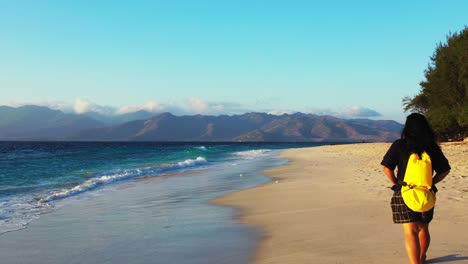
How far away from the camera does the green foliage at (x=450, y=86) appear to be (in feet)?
124

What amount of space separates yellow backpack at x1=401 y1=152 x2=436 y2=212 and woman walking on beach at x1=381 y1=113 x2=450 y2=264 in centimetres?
6

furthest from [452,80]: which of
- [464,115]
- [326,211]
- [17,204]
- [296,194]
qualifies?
[17,204]

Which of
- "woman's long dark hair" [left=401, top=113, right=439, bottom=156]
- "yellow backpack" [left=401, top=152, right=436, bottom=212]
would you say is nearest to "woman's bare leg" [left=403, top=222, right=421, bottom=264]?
"yellow backpack" [left=401, top=152, right=436, bottom=212]

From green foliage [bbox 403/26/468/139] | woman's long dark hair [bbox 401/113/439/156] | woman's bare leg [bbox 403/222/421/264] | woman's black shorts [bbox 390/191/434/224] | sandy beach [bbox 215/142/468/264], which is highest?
green foliage [bbox 403/26/468/139]

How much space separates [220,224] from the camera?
8.41 m

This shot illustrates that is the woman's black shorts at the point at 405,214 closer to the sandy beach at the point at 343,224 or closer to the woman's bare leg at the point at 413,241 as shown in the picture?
the woman's bare leg at the point at 413,241

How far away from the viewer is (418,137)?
4496 mm

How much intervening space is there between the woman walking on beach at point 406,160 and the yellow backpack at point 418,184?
0.06 meters

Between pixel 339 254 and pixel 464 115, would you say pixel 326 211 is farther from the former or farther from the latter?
pixel 464 115

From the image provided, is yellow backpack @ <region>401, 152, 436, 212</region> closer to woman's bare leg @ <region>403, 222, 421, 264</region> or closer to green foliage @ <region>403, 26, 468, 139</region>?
woman's bare leg @ <region>403, 222, 421, 264</region>

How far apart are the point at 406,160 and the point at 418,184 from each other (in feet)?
0.91

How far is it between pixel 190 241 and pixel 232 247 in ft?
2.58

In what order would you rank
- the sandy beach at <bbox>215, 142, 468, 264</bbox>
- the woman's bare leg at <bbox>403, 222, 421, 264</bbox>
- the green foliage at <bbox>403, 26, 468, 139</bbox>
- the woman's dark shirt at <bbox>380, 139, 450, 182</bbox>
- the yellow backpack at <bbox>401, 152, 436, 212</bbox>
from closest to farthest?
the yellow backpack at <bbox>401, 152, 436, 212</bbox> < the woman's dark shirt at <bbox>380, 139, 450, 182</bbox> < the woman's bare leg at <bbox>403, 222, 421, 264</bbox> < the sandy beach at <bbox>215, 142, 468, 264</bbox> < the green foliage at <bbox>403, 26, 468, 139</bbox>

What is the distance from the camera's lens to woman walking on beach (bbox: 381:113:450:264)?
4.51 m
